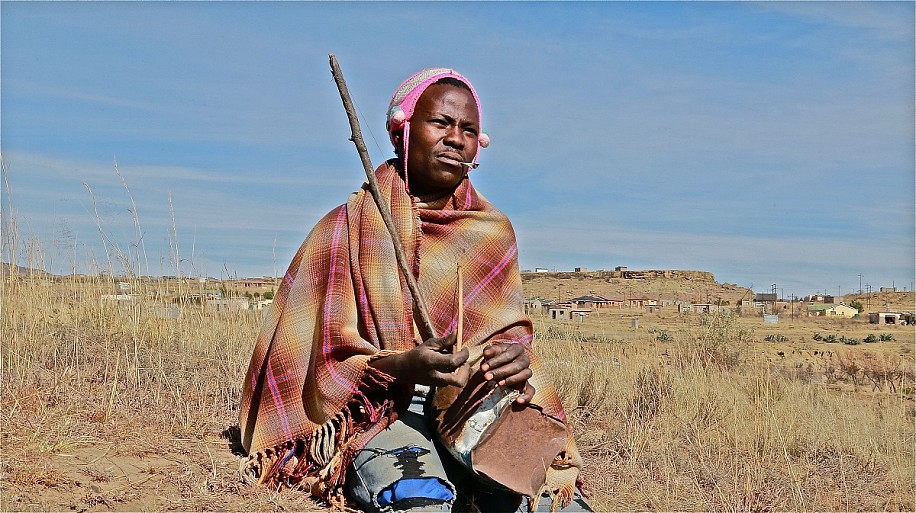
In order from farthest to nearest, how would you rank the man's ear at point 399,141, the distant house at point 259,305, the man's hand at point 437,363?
the distant house at point 259,305 → the man's ear at point 399,141 → the man's hand at point 437,363

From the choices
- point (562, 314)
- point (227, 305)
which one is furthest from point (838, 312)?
point (227, 305)

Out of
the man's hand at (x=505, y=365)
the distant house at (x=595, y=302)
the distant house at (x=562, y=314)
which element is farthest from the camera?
the distant house at (x=595, y=302)

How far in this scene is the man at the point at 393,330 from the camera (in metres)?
3.46

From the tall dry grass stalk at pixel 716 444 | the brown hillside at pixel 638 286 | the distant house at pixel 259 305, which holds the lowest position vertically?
the tall dry grass stalk at pixel 716 444

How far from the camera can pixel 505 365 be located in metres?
3.24

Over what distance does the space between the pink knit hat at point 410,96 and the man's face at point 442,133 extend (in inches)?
0.9

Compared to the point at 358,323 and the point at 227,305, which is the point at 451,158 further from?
the point at 227,305

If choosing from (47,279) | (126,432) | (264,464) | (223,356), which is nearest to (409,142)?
(264,464)

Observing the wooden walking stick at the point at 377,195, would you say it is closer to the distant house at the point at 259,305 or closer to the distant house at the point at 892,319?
the distant house at the point at 259,305

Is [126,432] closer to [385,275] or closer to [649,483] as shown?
[385,275]

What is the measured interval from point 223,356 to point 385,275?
2618mm

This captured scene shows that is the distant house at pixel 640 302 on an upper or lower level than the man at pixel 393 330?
upper

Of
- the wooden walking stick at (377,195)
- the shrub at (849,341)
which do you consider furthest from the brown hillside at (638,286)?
the wooden walking stick at (377,195)

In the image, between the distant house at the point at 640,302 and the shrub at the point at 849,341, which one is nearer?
the shrub at the point at 849,341
